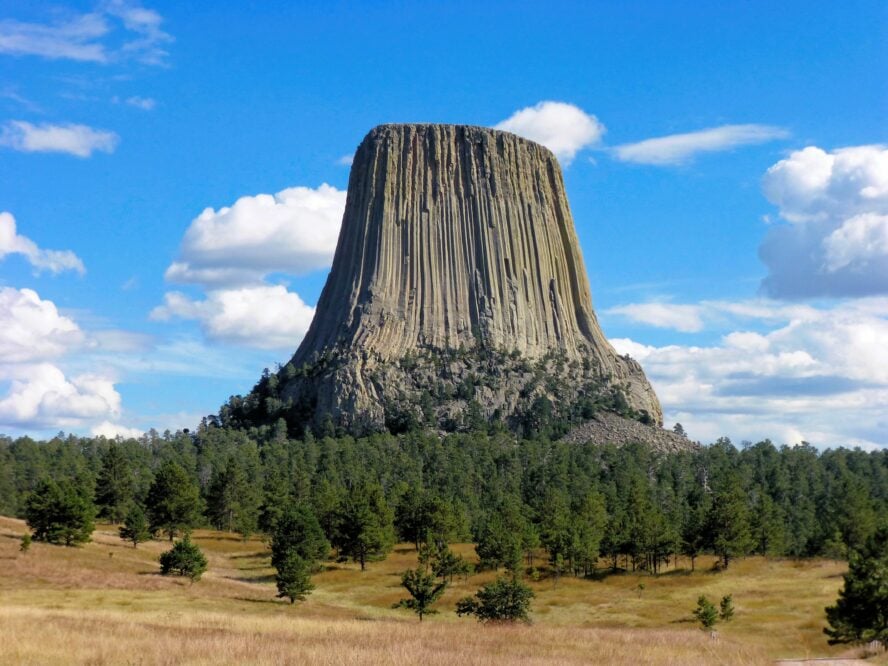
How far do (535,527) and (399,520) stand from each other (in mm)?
Answer: 16021

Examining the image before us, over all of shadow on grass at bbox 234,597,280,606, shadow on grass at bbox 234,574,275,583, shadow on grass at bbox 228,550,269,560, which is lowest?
shadow on grass at bbox 234,574,275,583

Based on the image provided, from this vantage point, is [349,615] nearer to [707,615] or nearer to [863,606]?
[707,615]

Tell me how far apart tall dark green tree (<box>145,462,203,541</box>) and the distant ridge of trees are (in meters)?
0.15

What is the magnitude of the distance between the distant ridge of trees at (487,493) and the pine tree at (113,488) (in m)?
0.16

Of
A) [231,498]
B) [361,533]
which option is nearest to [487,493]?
[231,498]

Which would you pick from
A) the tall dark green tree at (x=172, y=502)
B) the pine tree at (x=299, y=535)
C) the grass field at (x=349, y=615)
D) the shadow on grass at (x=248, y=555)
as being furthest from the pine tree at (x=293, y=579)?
the tall dark green tree at (x=172, y=502)

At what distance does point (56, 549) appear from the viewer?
7219 centimetres

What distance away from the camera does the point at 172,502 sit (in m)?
97.3

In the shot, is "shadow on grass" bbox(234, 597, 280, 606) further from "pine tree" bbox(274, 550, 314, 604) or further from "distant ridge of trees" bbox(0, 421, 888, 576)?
"distant ridge of trees" bbox(0, 421, 888, 576)

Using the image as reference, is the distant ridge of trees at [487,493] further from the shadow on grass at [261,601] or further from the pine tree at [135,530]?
the shadow on grass at [261,601]

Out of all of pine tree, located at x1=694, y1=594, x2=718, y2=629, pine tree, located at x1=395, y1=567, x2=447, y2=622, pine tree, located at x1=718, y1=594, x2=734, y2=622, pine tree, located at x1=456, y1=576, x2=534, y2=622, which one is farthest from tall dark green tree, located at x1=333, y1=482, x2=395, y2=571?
pine tree, located at x1=456, y1=576, x2=534, y2=622

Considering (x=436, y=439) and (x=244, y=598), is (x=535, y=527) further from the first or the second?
(x=436, y=439)

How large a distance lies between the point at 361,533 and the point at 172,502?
21159mm

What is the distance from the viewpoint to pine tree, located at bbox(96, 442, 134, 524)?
363ft
